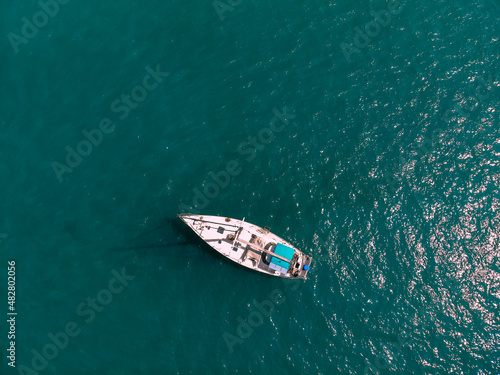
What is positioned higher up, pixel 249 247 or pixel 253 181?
pixel 253 181

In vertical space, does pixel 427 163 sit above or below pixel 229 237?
below

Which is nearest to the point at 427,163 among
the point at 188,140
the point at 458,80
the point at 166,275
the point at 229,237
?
the point at 458,80

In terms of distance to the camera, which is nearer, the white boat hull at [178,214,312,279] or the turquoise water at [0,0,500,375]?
the turquoise water at [0,0,500,375]

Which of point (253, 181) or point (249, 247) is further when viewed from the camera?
point (253, 181)

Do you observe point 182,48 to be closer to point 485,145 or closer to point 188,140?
point 188,140
